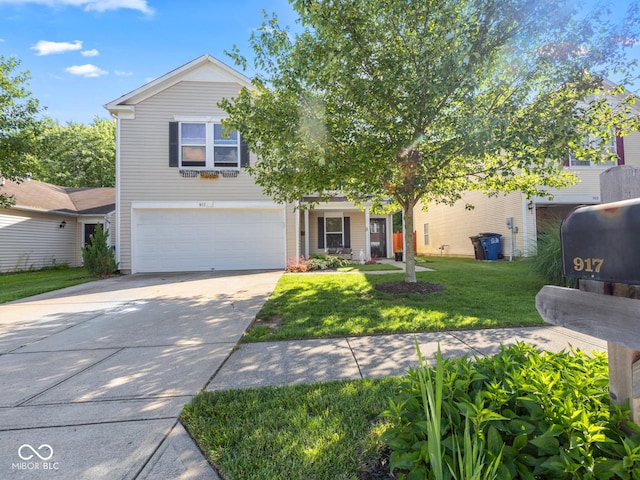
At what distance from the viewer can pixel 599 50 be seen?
16.8ft

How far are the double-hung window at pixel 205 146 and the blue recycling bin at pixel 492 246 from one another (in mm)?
10452

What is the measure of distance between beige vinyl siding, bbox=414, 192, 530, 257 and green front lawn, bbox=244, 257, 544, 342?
551cm

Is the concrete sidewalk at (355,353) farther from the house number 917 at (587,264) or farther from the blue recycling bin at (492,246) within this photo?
the blue recycling bin at (492,246)

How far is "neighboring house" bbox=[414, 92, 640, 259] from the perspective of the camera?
11.7 meters

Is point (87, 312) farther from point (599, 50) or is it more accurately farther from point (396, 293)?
point (599, 50)

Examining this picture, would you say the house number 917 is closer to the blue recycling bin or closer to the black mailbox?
the black mailbox

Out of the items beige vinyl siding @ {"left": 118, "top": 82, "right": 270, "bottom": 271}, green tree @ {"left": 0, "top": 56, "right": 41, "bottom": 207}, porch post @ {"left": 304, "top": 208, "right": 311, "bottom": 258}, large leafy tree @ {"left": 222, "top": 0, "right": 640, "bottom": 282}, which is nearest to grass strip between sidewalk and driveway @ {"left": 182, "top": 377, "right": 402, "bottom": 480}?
large leafy tree @ {"left": 222, "top": 0, "right": 640, "bottom": 282}

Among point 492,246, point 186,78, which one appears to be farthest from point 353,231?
point 186,78

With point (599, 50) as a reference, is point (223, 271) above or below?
below

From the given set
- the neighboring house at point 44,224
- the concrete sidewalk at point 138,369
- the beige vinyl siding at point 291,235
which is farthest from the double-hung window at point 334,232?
the neighboring house at point 44,224

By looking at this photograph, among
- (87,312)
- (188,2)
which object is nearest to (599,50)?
(188,2)

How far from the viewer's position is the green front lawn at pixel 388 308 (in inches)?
165

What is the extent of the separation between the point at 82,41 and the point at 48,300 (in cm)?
736

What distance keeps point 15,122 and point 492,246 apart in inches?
686
